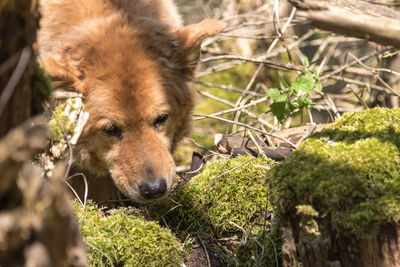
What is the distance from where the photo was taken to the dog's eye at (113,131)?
3.37 meters

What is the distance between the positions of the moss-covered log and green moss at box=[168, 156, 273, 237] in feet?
2.63

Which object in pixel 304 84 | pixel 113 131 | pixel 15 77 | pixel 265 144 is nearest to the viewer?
pixel 15 77

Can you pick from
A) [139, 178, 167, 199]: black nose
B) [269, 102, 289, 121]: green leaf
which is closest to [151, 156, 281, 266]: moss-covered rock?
[139, 178, 167, 199]: black nose

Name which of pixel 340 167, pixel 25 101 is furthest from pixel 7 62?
pixel 340 167

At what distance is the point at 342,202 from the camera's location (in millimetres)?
1879

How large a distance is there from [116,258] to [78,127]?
740mm

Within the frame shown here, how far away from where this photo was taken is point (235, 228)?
9.57ft

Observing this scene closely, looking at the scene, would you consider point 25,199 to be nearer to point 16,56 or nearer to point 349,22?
point 16,56

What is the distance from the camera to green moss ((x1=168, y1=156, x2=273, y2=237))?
2914mm

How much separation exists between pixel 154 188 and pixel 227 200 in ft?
1.59

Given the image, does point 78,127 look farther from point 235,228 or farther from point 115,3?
point 115,3

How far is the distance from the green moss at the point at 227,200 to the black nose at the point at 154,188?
0.13 meters

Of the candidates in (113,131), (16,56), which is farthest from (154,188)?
(16,56)

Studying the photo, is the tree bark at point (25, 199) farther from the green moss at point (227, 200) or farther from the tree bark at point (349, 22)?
the green moss at point (227, 200)
